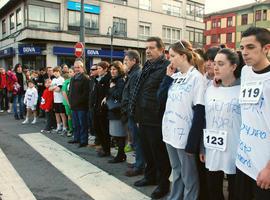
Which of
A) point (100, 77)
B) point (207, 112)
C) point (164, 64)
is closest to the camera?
point (207, 112)

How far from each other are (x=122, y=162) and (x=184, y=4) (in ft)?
114

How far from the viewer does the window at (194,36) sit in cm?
3894

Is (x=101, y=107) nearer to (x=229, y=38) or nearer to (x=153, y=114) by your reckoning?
(x=153, y=114)

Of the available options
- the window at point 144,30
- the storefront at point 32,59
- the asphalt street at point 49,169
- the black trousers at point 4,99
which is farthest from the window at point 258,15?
the asphalt street at point 49,169

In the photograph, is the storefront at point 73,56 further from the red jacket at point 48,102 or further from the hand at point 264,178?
the hand at point 264,178

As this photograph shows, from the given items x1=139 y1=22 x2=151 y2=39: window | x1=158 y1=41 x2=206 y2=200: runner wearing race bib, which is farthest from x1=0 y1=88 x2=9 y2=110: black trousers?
x1=139 y1=22 x2=151 y2=39: window

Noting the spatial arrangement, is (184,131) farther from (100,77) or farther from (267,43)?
(100,77)

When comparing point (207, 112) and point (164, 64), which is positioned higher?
point (164, 64)

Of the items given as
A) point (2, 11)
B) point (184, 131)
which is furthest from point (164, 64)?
point (2, 11)

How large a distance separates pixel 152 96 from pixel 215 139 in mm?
1511

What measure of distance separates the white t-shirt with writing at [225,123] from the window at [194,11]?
37531 mm

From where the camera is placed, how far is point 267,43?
2514 mm

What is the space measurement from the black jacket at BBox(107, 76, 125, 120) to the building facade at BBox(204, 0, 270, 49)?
5116 centimetres

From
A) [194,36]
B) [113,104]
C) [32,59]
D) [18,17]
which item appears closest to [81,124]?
[113,104]
